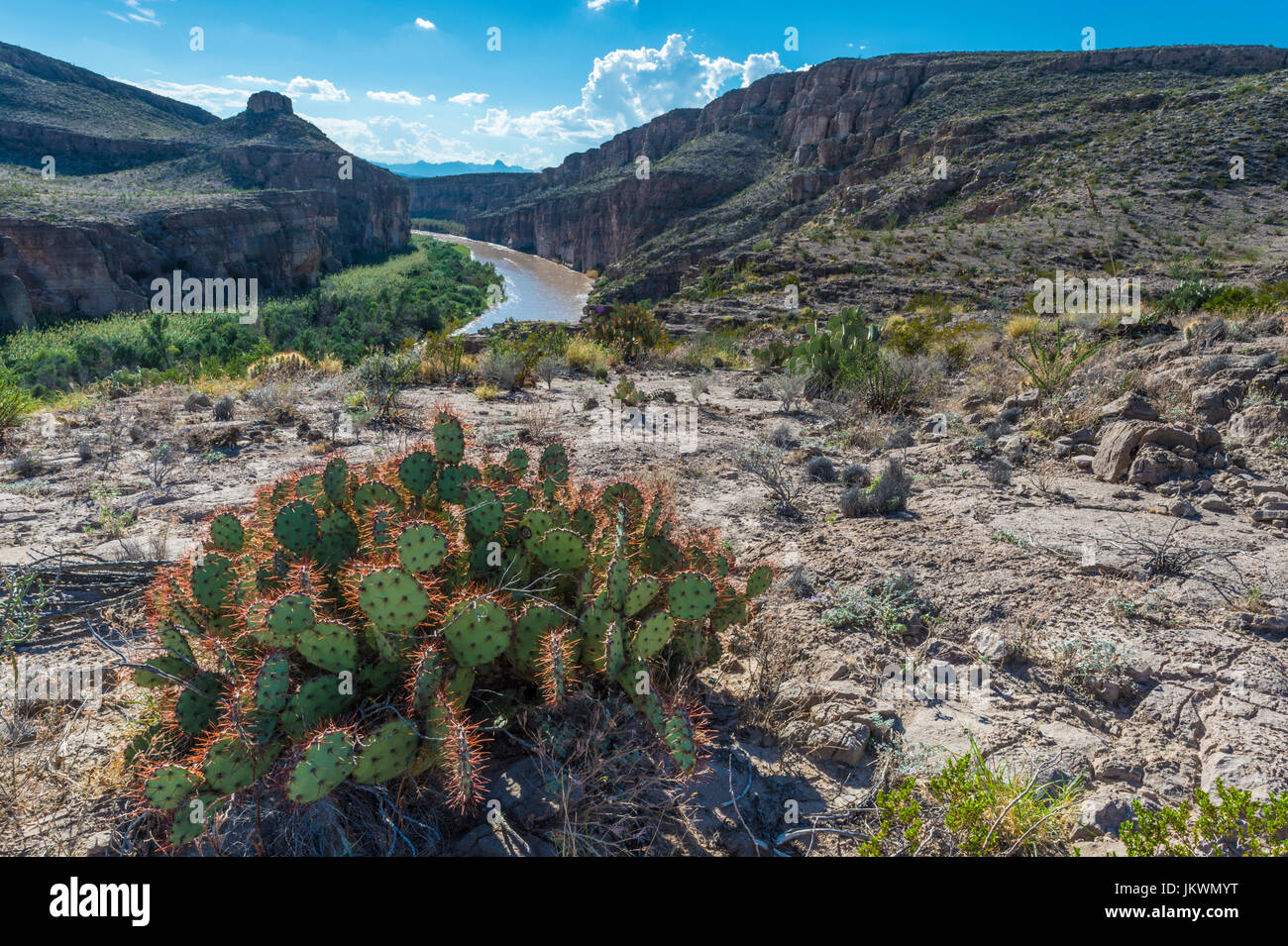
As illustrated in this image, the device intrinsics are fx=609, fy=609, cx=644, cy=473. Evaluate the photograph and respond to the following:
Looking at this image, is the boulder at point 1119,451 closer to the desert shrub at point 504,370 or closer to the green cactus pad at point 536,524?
the green cactus pad at point 536,524

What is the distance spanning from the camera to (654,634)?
2287 millimetres

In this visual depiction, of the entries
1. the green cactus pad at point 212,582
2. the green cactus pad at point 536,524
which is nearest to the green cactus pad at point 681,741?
the green cactus pad at point 536,524

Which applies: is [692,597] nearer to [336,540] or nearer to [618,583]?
[618,583]

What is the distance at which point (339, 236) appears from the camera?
2478 inches

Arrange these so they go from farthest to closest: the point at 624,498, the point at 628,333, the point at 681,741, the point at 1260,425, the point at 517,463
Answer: the point at 628,333 < the point at 1260,425 < the point at 517,463 < the point at 624,498 < the point at 681,741

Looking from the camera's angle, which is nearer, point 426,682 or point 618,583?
point 426,682

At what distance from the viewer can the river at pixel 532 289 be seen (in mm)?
39000

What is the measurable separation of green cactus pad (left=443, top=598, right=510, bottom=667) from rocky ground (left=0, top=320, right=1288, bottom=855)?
1.61ft

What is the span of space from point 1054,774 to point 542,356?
10.2 metres

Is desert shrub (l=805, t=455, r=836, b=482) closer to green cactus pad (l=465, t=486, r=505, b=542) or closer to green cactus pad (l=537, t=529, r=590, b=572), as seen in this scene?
green cactus pad (l=537, t=529, r=590, b=572)

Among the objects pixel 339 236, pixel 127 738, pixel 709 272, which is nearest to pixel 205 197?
pixel 339 236

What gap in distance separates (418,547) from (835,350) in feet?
26.7

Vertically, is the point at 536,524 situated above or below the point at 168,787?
above

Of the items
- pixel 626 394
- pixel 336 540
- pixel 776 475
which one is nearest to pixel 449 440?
pixel 336 540
